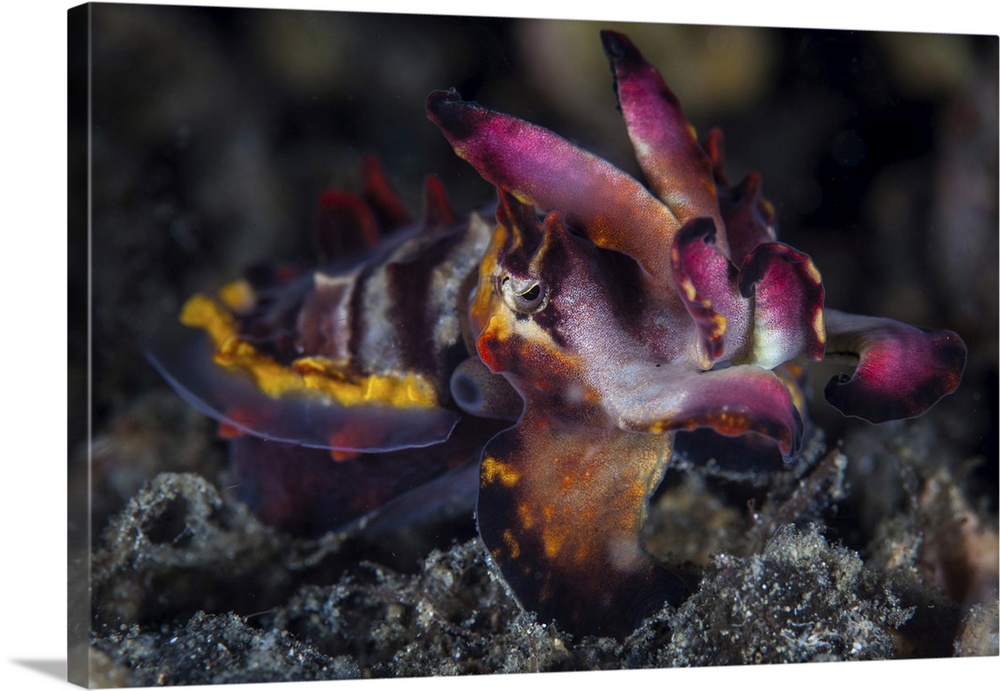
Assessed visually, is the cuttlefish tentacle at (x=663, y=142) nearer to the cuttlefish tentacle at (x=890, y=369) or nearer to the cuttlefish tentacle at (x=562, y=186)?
the cuttlefish tentacle at (x=562, y=186)

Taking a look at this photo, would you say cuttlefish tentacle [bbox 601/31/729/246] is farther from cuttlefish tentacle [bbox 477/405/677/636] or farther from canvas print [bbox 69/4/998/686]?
cuttlefish tentacle [bbox 477/405/677/636]

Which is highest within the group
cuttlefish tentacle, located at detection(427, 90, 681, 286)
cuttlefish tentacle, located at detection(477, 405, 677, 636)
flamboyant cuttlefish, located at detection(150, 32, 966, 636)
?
cuttlefish tentacle, located at detection(427, 90, 681, 286)

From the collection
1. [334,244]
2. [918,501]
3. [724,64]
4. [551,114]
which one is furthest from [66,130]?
[918,501]

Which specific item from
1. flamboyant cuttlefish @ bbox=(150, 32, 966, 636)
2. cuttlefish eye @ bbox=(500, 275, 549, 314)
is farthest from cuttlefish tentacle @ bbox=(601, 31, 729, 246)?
cuttlefish eye @ bbox=(500, 275, 549, 314)

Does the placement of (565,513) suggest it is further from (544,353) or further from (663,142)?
(663,142)

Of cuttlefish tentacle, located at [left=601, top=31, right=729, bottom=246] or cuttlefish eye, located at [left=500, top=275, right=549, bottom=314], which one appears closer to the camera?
cuttlefish eye, located at [left=500, top=275, right=549, bottom=314]

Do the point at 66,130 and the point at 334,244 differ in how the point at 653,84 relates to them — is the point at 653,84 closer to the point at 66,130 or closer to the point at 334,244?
the point at 334,244

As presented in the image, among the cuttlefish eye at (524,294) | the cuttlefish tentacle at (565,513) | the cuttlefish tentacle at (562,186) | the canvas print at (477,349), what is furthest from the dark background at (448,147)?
the cuttlefish tentacle at (565,513)

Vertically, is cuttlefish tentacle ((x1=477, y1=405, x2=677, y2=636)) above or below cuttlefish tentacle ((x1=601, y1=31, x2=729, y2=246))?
below
